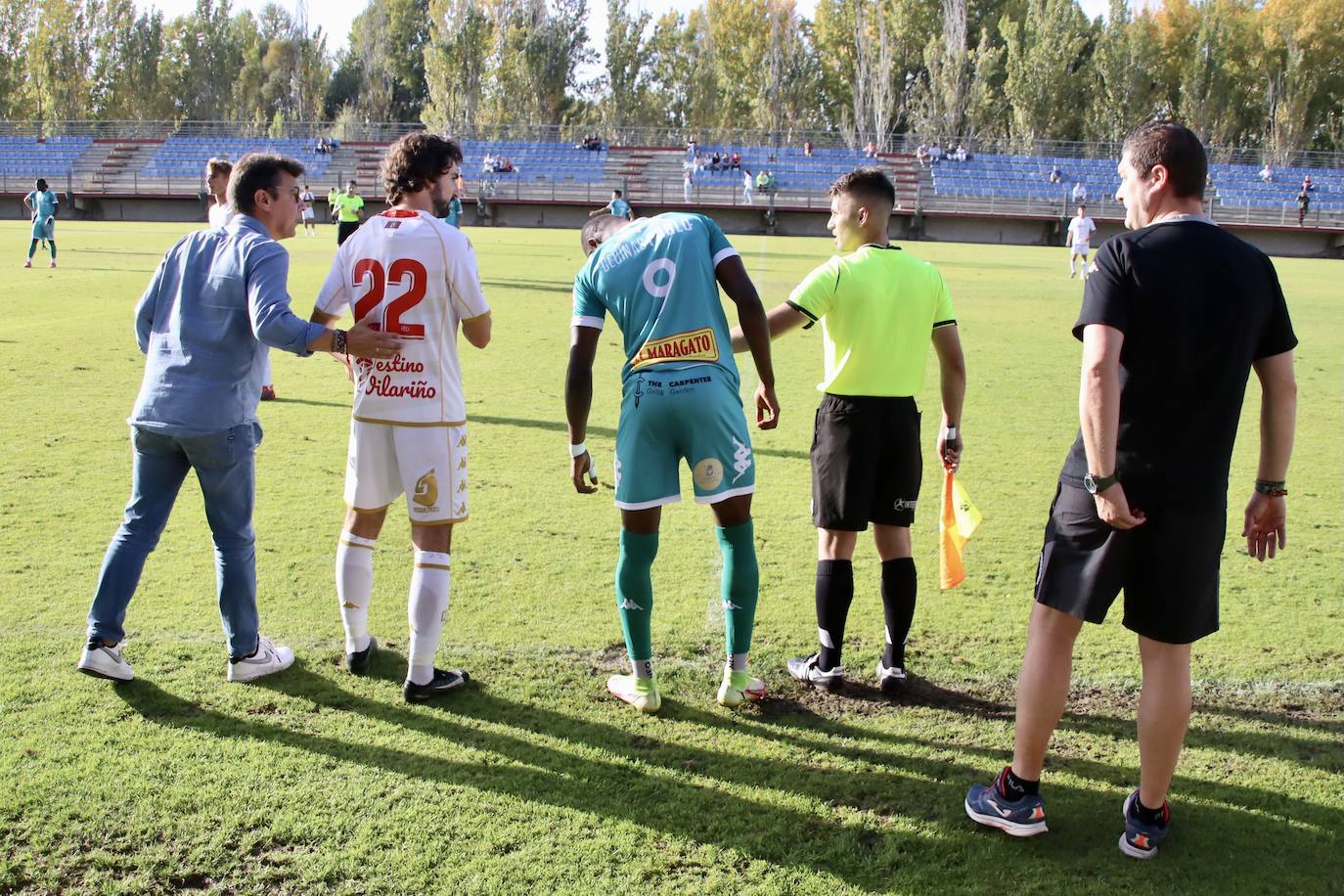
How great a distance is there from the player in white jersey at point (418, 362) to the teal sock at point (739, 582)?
107cm

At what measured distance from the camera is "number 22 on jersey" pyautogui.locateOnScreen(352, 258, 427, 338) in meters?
4.07

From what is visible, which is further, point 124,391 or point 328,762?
point 124,391

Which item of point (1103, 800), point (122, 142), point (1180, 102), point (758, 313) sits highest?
point (1180, 102)

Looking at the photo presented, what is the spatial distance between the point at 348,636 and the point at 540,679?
0.80m

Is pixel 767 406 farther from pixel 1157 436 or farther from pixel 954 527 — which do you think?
pixel 1157 436

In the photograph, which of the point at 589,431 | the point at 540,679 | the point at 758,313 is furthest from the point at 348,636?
the point at 589,431

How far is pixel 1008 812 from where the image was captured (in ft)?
11.0

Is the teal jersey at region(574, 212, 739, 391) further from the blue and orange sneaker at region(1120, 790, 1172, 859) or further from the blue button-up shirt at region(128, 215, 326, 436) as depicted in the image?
the blue and orange sneaker at region(1120, 790, 1172, 859)

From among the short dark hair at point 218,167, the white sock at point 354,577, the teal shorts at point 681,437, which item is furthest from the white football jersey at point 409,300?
the short dark hair at point 218,167

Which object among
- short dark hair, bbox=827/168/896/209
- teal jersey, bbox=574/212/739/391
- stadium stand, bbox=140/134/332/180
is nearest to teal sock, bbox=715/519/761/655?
teal jersey, bbox=574/212/739/391

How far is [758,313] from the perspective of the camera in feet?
13.3

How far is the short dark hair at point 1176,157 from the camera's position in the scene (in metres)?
3.08

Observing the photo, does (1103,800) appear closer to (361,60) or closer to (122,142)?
(122,142)

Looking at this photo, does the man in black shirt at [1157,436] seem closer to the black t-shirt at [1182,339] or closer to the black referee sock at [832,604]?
the black t-shirt at [1182,339]
